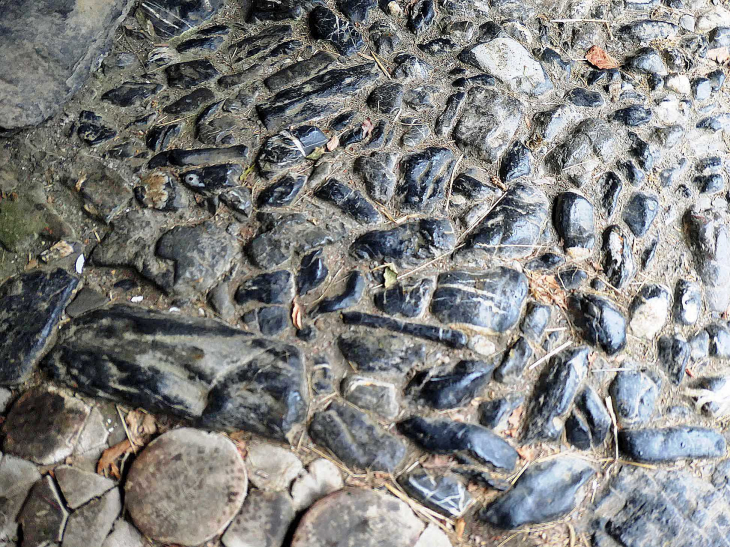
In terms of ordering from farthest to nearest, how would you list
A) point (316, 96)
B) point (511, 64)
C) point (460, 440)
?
1. point (511, 64)
2. point (316, 96)
3. point (460, 440)

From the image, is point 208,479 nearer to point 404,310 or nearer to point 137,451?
point 137,451

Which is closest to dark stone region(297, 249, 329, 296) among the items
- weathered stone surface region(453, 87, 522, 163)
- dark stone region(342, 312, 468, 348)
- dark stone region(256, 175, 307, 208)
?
dark stone region(342, 312, 468, 348)

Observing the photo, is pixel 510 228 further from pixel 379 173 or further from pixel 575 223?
pixel 379 173

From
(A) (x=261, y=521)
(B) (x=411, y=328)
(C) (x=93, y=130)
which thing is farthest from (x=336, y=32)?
(A) (x=261, y=521)

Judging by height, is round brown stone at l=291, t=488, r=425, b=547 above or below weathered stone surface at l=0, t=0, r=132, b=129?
below

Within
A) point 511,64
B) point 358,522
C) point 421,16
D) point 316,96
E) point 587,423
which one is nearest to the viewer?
point 358,522

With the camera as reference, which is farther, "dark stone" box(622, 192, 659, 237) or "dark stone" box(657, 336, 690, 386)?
"dark stone" box(622, 192, 659, 237)

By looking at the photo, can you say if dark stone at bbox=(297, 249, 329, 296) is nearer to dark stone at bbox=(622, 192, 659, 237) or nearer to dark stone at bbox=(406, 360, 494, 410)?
dark stone at bbox=(406, 360, 494, 410)
